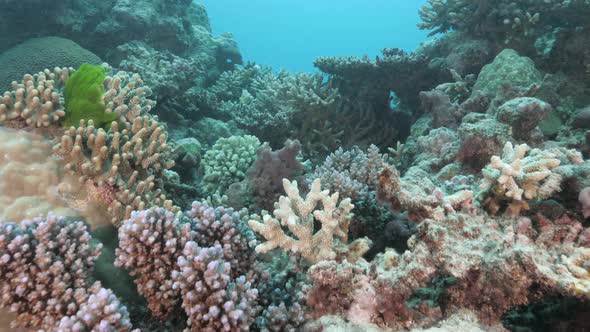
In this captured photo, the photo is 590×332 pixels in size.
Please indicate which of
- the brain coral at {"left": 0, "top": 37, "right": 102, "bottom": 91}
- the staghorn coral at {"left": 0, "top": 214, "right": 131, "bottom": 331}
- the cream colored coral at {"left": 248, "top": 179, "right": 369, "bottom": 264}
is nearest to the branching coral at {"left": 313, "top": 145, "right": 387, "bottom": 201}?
the cream colored coral at {"left": 248, "top": 179, "right": 369, "bottom": 264}

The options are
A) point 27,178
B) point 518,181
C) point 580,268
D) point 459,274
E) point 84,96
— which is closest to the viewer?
point 580,268

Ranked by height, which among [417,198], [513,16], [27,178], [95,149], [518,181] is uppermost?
[513,16]

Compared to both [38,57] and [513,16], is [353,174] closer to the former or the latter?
[513,16]

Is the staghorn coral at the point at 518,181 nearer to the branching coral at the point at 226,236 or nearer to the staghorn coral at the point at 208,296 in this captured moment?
the branching coral at the point at 226,236

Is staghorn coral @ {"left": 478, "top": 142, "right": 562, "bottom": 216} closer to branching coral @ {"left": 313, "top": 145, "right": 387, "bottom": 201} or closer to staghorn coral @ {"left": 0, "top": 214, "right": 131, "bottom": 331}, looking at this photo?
branching coral @ {"left": 313, "top": 145, "right": 387, "bottom": 201}

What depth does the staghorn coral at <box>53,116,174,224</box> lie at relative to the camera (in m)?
3.03

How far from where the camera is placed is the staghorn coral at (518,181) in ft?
8.04

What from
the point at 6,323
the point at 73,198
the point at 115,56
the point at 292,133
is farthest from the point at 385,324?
the point at 115,56

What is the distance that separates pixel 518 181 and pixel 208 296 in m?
2.26

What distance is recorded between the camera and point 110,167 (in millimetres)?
3141

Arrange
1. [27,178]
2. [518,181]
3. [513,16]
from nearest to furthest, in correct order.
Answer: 1. [518,181]
2. [27,178]
3. [513,16]

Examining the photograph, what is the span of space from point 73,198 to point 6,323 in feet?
3.57

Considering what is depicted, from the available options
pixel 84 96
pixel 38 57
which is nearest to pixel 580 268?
pixel 84 96

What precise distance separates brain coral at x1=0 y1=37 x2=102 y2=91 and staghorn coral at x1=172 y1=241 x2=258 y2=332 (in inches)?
299
